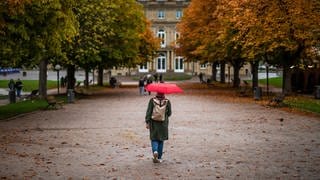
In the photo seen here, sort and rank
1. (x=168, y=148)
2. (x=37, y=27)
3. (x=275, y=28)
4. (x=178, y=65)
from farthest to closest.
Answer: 1. (x=178, y=65)
2. (x=275, y=28)
3. (x=37, y=27)
4. (x=168, y=148)

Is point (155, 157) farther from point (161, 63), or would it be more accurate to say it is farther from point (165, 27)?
point (161, 63)

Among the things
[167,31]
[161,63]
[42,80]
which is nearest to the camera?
[42,80]

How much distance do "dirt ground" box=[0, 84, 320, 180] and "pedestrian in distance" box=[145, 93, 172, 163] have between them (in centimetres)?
44

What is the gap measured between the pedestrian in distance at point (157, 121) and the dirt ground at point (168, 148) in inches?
17.1

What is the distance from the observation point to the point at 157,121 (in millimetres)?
13094

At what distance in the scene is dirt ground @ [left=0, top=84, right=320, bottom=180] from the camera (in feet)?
39.2

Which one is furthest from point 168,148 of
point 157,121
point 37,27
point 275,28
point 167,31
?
point 167,31

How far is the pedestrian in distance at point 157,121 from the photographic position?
13008 millimetres

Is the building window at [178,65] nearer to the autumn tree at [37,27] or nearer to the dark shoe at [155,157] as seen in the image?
the autumn tree at [37,27]

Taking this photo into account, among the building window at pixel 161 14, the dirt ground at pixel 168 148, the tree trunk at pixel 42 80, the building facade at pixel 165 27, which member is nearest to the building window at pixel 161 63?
the building facade at pixel 165 27

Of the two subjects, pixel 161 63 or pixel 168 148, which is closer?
pixel 168 148

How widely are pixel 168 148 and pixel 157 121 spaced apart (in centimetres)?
259

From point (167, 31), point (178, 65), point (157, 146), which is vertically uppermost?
point (167, 31)

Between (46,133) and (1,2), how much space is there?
15.1ft
